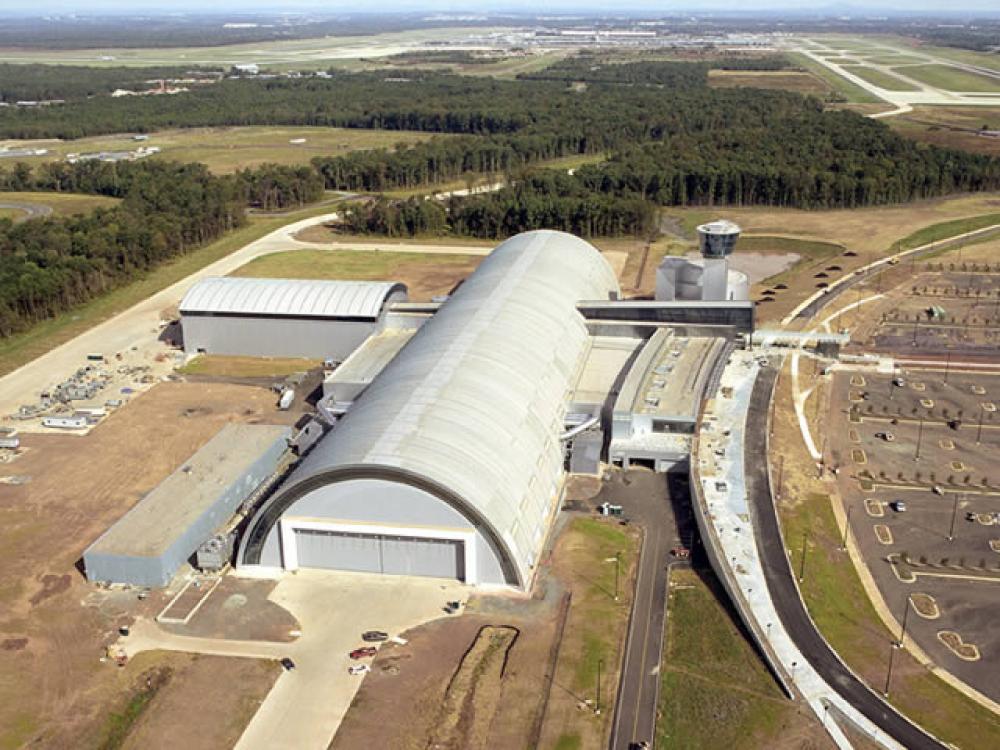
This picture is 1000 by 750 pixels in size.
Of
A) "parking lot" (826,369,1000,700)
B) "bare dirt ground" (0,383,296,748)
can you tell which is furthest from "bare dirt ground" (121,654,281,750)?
"parking lot" (826,369,1000,700)

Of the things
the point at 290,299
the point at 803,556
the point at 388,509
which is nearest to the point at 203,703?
the point at 388,509

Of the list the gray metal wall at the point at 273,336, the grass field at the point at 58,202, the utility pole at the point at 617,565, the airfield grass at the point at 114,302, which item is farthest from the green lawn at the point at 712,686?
the grass field at the point at 58,202

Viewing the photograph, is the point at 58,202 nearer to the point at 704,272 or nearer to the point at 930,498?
the point at 704,272

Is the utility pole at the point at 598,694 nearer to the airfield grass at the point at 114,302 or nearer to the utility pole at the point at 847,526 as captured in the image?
the utility pole at the point at 847,526

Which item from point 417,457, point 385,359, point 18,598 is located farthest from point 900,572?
point 18,598

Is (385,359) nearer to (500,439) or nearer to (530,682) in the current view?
(500,439)

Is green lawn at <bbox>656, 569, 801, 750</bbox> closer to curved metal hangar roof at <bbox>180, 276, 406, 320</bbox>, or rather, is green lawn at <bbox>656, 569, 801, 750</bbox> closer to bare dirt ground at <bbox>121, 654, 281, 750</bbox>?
bare dirt ground at <bbox>121, 654, 281, 750</bbox>
